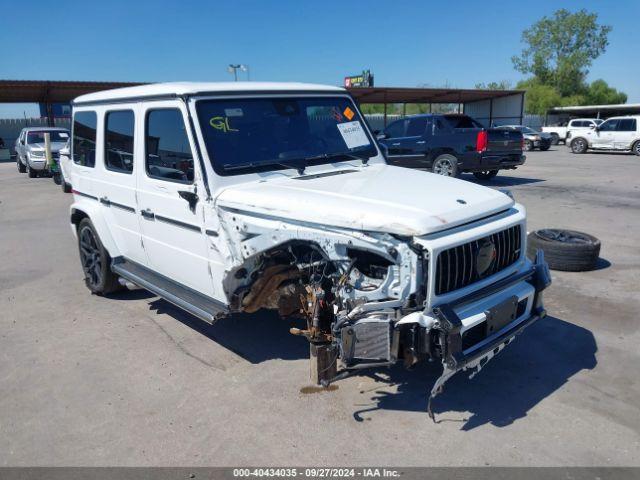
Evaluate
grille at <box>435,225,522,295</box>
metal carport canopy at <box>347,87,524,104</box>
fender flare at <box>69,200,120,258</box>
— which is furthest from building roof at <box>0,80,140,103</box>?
grille at <box>435,225,522,295</box>

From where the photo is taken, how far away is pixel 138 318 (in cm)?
514

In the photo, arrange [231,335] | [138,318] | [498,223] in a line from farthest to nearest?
[138,318] < [231,335] < [498,223]

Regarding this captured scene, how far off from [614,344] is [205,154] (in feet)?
12.2

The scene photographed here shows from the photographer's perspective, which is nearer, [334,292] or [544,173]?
[334,292]

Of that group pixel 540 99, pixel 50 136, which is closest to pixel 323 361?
pixel 50 136

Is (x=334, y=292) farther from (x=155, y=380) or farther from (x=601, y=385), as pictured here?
(x=601, y=385)

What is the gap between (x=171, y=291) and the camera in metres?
4.37

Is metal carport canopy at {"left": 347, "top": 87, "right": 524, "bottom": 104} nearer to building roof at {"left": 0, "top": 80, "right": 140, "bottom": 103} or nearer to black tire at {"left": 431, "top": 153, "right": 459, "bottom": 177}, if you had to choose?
building roof at {"left": 0, "top": 80, "right": 140, "bottom": 103}

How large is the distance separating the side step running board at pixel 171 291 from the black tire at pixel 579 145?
83.0 ft

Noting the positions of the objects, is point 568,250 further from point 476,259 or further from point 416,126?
point 416,126

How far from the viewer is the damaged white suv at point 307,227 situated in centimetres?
298

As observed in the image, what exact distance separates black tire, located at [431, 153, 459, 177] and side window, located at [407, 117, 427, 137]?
873mm

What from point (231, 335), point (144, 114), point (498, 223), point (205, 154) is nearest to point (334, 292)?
point (498, 223)

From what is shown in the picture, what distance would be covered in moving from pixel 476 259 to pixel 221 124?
2.17m
